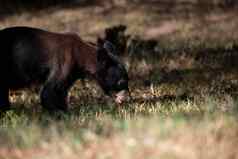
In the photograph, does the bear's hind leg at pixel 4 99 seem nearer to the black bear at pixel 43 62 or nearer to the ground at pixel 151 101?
the black bear at pixel 43 62

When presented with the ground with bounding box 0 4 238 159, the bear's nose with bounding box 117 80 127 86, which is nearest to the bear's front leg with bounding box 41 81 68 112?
the ground with bounding box 0 4 238 159

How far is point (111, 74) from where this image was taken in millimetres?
10922

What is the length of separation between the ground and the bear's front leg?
9.9 inches

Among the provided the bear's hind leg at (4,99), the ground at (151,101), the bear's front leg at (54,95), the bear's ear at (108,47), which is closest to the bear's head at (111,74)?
the bear's ear at (108,47)

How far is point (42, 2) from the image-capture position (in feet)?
104

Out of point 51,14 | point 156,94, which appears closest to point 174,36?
point 51,14

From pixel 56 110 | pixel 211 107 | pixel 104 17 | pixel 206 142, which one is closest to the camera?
pixel 206 142

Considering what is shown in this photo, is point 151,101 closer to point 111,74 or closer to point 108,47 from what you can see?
point 111,74

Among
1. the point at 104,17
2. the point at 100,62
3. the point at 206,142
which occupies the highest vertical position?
the point at 104,17

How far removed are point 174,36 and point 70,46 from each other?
12.3 m

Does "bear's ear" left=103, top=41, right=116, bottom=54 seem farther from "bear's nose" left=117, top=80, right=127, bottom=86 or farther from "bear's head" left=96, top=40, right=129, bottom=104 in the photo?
"bear's nose" left=117, top=80, right=127, bottom=86

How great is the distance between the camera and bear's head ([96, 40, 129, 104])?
10.9 metres

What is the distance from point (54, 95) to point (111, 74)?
1116 mm

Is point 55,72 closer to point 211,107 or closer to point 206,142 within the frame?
point 211,107
